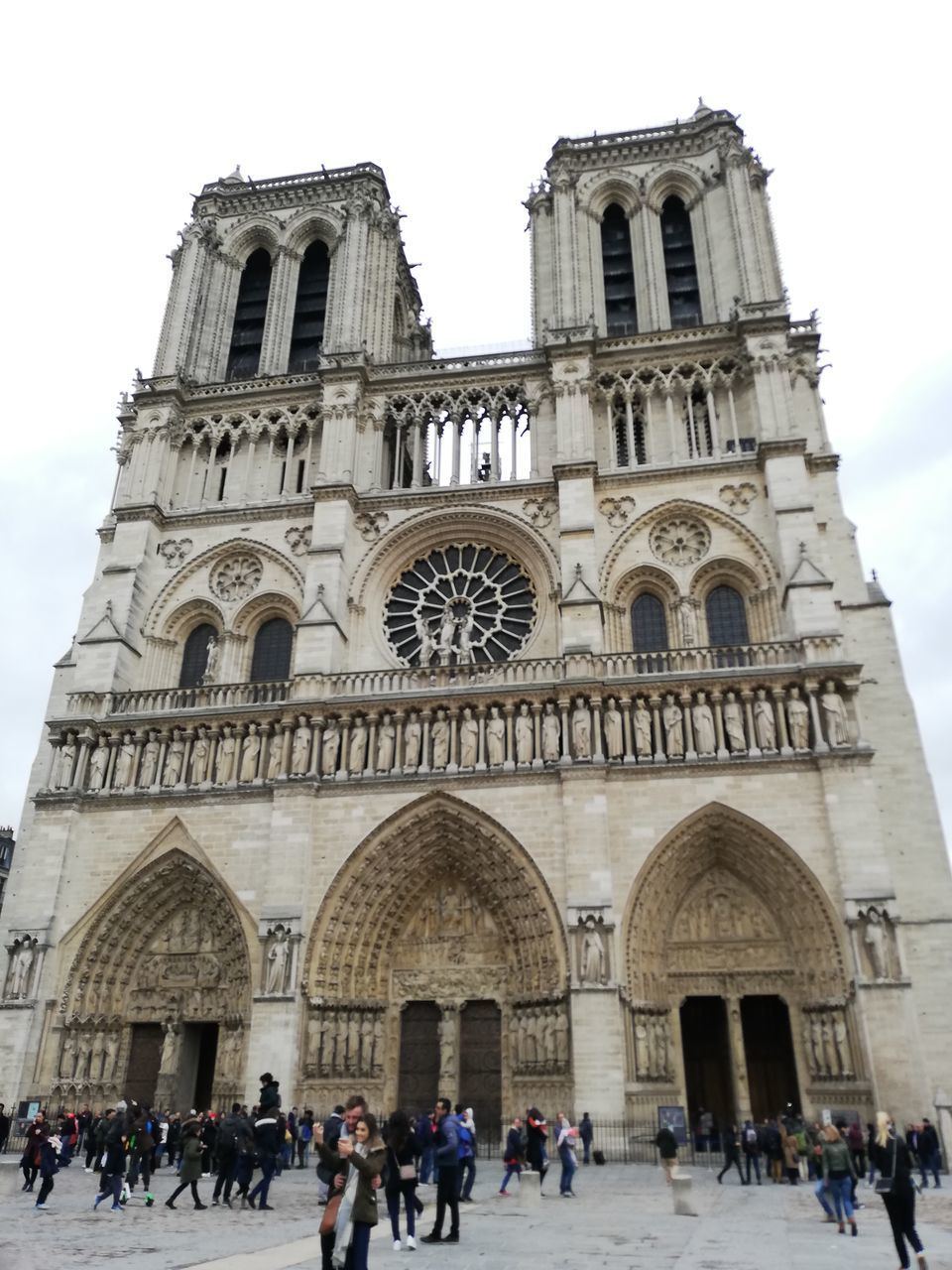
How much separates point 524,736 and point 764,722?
185 inches

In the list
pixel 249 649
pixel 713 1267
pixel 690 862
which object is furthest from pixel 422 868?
pixel 713 1267

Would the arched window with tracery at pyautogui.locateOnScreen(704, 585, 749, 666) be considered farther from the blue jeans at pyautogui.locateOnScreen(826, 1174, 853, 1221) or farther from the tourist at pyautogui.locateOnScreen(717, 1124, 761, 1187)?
the blue jeans at pyautogui.locateOnScreen(826, 1174, 853, 1221)

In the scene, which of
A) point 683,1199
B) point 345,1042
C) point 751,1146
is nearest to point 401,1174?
point 683,1199

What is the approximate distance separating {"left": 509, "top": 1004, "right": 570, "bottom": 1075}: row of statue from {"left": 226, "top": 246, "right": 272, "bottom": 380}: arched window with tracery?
1896 centimetres

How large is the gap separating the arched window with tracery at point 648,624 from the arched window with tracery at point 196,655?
10.1 m

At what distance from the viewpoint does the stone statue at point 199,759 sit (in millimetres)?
20281

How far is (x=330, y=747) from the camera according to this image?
19.8 m

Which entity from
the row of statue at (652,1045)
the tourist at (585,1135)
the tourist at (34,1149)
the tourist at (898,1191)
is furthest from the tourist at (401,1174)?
the row of statue at (652,1045)

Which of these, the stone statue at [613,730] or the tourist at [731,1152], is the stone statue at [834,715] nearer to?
the stone statue at [613,730]

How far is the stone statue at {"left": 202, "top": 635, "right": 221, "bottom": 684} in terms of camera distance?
2231cm

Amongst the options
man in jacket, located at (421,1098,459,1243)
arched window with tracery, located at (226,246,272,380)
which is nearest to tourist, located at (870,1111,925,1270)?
man in jacket, located at (421,1098,459,1243)

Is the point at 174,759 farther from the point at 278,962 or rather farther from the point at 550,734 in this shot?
the point at 550,734

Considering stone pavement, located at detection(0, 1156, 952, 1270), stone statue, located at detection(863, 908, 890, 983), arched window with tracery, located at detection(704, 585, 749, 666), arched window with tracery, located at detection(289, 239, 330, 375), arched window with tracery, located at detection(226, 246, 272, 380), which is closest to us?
stone pavement, located at detection(0, 1156, 952, 1270)

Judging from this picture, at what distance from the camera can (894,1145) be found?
Result: 6.91 m
